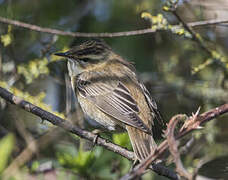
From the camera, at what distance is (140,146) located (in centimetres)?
387

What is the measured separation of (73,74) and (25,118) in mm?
1194

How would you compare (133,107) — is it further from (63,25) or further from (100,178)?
(63,25)

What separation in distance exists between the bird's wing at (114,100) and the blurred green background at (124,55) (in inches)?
9.3

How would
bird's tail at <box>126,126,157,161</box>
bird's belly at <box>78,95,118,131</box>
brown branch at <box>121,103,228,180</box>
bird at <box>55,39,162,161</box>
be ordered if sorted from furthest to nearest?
bird's belly at <box>78,95,118,131</box>, bird at <box>55,39,162,161</box>, bird's tail at <box>126,126,157,161</box>, brown branch at <box>121,103,228,180</box>

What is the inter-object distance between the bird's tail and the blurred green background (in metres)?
0.14

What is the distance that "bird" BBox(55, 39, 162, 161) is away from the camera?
406 cm

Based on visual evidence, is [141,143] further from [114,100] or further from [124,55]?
[124,55]

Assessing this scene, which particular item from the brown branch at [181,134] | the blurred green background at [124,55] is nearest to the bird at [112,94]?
the blurred green background at [124,55]

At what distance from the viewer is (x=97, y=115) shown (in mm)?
4633

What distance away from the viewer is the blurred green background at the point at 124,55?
16.0 ft

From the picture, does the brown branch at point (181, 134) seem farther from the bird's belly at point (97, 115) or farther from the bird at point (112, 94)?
the bird's belly at point (97, 115)

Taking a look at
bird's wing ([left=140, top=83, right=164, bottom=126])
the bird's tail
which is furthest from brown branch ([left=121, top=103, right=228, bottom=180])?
bird's wing ([left=140, top=83, right=164, bottom=126])

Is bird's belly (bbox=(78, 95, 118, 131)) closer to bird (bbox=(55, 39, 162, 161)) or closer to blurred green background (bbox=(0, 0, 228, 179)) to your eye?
bird (bbox=(55, 39, 162, 161))

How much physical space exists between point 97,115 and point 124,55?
2.53 metres
